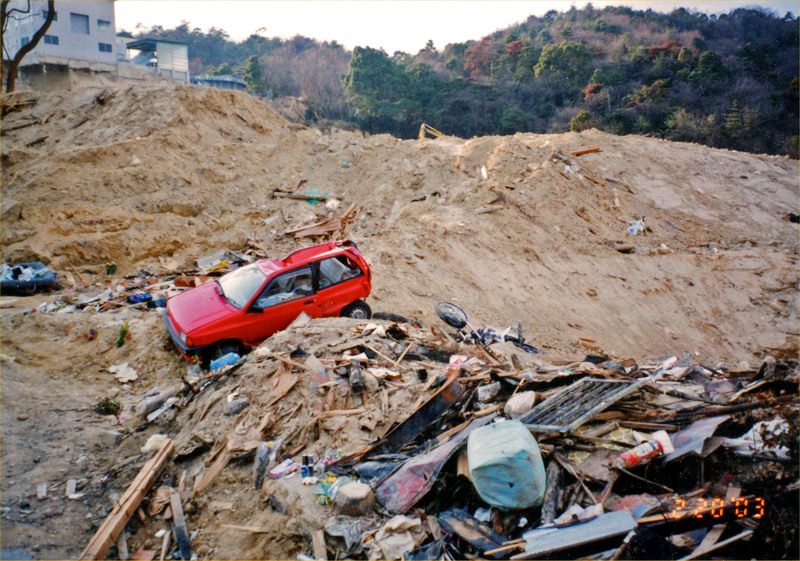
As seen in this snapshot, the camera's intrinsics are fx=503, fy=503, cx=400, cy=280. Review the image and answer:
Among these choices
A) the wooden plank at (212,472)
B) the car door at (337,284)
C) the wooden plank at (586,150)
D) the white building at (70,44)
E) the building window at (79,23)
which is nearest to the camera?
the wooden plank at (212,472)

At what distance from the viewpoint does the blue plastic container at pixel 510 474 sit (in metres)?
3.96

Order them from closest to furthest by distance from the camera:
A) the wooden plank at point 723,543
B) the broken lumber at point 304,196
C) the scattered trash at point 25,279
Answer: the wooden plank at point 723,543 < the scattered trash at point 25,279 < the broken lumber at point 304,196

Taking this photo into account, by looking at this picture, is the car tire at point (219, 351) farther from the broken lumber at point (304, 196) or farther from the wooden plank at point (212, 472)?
the broken lumber at point (304, 196)

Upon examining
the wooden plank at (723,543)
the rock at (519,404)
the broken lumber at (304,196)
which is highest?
the broken lumber at (304,196)

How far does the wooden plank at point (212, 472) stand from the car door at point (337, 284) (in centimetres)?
343

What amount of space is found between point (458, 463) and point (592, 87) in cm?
3940

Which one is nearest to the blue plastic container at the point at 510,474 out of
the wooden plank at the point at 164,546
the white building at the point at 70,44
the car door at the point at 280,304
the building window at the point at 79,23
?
the wooden plank at the point at 164,546

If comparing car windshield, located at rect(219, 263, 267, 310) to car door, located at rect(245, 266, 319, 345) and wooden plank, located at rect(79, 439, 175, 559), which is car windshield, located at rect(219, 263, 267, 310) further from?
wooden plank, located at rect(79, 439, 175, 559)

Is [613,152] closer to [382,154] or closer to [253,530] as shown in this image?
[382,154]

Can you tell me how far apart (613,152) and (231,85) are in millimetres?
34803

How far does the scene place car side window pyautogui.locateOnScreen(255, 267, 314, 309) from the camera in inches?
314

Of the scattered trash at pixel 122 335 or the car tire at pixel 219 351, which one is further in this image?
the scattered trash at pixel 122 335

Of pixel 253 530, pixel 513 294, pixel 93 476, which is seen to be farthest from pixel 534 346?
pixel 93 476

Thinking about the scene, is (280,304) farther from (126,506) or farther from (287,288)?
(126,506)
